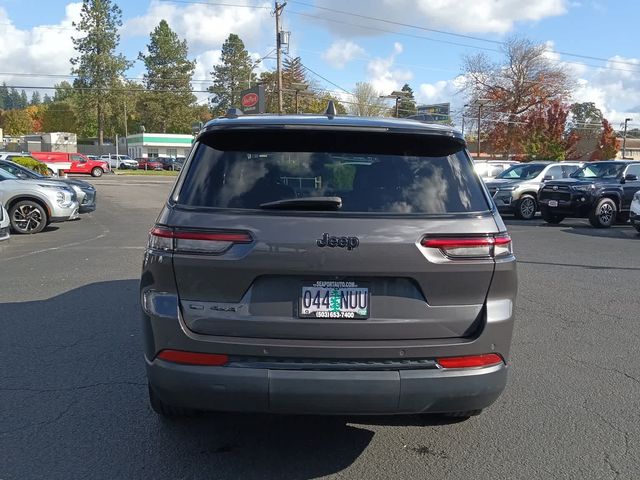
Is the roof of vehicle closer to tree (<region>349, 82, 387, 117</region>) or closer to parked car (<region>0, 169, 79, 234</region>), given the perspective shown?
parked car (<region>0, 169, 79, 234</region>)

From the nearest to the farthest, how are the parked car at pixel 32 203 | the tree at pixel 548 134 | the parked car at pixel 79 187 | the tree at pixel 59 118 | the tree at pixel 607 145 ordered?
1. the parked car at pixel 32 203
2. the parked car at pixel 79 187
3. the tree at pixel 548 134
4. the tree at pixel 607 145
5. the tree at pixel 59 118

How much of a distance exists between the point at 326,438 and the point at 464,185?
68.8 inches

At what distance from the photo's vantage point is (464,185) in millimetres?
3156

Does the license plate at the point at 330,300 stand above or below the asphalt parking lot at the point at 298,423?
above

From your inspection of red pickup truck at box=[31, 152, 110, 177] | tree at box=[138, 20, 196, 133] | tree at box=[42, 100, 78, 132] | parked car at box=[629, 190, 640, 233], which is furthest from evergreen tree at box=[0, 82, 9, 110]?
parked car at box=[629, 190, 640, 233]

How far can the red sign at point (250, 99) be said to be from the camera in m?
48.2

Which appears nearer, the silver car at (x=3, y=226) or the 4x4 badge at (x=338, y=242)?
the 4x4 badge at (x=338, y=242)

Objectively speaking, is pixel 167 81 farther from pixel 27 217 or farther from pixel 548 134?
pixel 27 217

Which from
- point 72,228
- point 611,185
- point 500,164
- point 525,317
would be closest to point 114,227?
point 72,228

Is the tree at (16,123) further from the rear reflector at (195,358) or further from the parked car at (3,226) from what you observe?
the rear reflector at (195,358)

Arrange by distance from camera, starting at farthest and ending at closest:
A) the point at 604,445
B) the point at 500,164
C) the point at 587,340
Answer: the point at 500,164 < the point at 587,340 < the point at 604,445

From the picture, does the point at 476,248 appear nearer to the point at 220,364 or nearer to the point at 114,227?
the point at 220,364

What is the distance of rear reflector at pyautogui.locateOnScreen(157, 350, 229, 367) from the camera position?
2883 mm

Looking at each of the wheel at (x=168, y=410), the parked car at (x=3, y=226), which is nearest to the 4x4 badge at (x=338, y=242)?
the wheel at (x=168, y=410)
